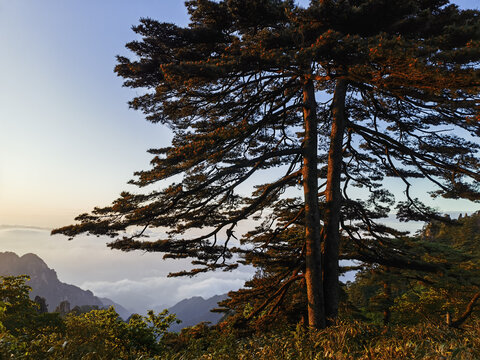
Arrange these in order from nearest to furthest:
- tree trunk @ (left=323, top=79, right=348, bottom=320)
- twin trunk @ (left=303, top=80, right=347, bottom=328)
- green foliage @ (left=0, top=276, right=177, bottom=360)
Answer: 1. green foliage @ (left=0, top=276, right=177, bottom=360)
2. twin trunk @ (left=303, top=80, right=347, bottom=328)
3. tree trunk @ (left=323, top=79, right=348, bottom=320)

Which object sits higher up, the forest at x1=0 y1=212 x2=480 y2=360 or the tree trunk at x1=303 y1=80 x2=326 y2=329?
the tree trunk at x1=303 y1=80 x2=326 y2=329

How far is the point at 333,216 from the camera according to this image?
879 centimetres

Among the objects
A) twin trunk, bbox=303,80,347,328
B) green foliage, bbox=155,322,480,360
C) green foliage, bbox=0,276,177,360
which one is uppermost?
twin trunk, bbox=303,80,347,328

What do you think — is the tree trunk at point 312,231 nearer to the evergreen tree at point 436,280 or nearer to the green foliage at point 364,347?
the evergreen tree at point 436,280

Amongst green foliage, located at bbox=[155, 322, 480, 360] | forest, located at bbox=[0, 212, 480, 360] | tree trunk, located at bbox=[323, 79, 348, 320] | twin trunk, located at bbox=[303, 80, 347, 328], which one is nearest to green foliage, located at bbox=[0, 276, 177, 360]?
forest, located at bbox=[0, 212, 480, 360]

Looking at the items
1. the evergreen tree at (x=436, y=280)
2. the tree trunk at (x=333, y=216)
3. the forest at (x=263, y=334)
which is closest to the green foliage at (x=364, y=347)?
the forest at (x=263, y=334)

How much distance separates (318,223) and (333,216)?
3.13 feet

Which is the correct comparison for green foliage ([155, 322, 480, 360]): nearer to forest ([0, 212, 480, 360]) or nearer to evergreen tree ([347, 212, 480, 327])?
forest ([0, 212, 480, 360])

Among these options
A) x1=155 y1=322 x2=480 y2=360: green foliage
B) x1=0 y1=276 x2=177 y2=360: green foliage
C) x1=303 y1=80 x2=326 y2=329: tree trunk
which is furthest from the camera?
x1=303 y1=80 x2=326 y2=329: tree trunk

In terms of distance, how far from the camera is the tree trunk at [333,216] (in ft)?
27.0

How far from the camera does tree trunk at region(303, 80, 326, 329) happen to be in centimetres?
770

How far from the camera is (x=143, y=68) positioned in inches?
302

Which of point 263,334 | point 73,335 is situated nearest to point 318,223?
point 263,334

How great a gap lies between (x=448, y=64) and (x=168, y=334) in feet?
32.9
